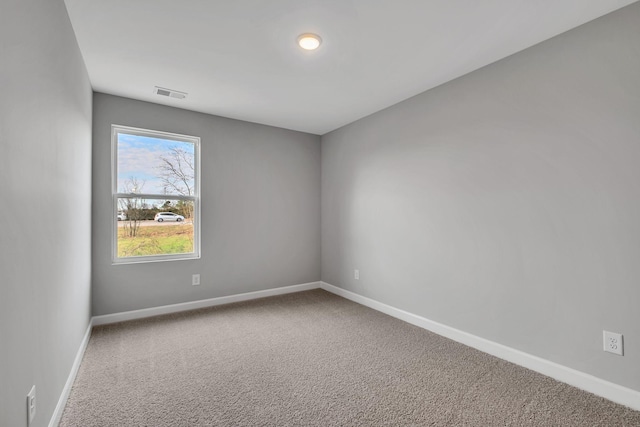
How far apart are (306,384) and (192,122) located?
10.3 ft

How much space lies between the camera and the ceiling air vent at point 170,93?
3.07 m

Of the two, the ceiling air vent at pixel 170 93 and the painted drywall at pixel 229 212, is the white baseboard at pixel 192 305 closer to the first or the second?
the painted drywall at pixel 229 212

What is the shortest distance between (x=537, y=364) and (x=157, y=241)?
3818 millimetres

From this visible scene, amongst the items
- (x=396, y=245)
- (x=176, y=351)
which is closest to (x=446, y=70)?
(x=396, y=245)

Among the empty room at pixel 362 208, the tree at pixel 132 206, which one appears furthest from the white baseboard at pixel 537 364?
the tree at pixel 132 206

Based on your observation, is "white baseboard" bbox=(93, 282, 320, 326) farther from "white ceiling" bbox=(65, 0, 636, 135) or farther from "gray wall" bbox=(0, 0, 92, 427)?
"white ceiling" bbox=(65, 0, 636, 135)

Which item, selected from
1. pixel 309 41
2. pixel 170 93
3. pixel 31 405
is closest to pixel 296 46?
pixel 309 41

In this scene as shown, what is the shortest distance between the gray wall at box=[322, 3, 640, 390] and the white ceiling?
10.5 inches

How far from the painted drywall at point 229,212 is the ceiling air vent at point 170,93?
0.38 m

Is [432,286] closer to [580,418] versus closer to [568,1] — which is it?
[580,418]

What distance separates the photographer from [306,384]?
2.11 meters

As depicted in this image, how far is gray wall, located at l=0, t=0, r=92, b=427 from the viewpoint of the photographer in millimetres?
1120

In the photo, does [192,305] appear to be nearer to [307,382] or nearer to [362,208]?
[307,382]

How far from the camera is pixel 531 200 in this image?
2.31m
